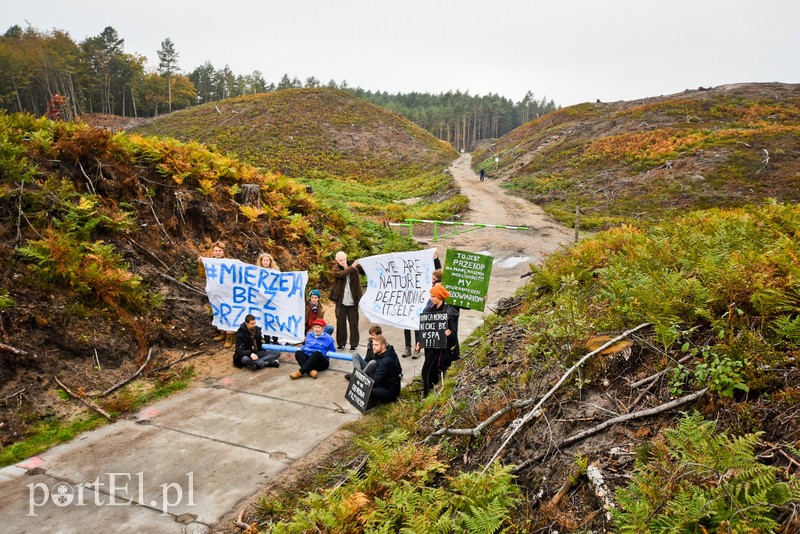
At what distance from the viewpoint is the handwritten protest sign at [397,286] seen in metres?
10.6

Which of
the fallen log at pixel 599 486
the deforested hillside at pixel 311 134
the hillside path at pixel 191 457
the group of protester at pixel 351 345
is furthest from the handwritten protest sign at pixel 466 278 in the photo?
the deforested hillside at pixel 311 134

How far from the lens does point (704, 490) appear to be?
3223 millimetres

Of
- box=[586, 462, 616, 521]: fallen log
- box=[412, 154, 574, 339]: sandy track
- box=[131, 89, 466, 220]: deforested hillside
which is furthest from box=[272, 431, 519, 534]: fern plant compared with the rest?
box=[131, 89, 466, 220]: deforested hillside

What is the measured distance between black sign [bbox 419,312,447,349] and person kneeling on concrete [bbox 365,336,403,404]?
0.56m

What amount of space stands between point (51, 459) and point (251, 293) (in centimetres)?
481

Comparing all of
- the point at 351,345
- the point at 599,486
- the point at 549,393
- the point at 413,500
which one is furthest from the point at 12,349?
the point at 599,486

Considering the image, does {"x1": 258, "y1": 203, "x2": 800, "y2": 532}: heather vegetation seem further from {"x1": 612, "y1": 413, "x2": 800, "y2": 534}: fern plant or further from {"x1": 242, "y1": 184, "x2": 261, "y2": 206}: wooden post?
{"x1": 242, "y1": 184, "x2": 261, "y2": 206}: wooden post

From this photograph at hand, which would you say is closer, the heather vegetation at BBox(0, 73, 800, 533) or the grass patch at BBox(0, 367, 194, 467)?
the heather vegetation at BBox(0, 73, 800, 533)

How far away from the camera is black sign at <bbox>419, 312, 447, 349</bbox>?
7.78 metres

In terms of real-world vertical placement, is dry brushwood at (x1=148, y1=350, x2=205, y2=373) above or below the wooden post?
below

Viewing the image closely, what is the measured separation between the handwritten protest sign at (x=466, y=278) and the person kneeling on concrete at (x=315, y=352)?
8.22ft

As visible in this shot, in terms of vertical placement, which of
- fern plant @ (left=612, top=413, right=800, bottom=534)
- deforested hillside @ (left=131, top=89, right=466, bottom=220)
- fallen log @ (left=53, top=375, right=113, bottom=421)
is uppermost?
deforested hillside @ (left=131, top=89, right=466, bottom=220)

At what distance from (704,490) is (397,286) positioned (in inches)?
312

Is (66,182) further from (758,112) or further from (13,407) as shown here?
(758,112)
